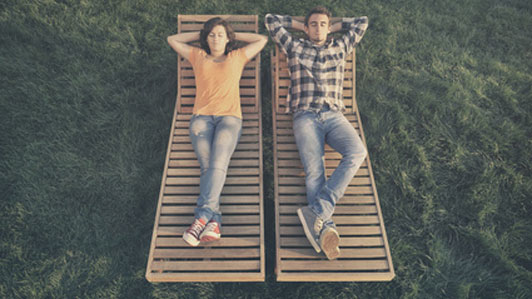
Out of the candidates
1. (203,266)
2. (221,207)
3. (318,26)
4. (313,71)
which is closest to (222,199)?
Answer: (221,207)

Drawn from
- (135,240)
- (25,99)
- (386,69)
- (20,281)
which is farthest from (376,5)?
(20,281)

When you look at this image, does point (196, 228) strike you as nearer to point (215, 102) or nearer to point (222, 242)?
point (222, 242)

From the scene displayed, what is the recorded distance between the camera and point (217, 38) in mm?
3865

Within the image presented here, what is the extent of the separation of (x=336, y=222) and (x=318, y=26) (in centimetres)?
250

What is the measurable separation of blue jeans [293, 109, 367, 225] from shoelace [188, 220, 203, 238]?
3.95 feet

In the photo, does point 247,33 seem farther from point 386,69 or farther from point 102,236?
point 102,236

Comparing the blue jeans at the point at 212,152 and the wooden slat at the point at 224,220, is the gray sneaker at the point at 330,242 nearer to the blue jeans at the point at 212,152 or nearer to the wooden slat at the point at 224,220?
the wooden slat at the point at 224,220

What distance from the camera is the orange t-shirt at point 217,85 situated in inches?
153

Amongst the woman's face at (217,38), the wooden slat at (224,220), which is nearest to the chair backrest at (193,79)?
the woman's face at (217,38)

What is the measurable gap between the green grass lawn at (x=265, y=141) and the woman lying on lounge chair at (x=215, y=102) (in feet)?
2.82

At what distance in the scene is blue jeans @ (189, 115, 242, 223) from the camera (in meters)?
3.34

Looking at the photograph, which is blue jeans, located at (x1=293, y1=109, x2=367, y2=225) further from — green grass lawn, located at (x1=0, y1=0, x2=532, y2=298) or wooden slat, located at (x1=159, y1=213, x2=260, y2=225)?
green grass lawn, located at (x1=0, y1=0, x2=532, y2=298)

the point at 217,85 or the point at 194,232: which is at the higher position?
the point at 217,85

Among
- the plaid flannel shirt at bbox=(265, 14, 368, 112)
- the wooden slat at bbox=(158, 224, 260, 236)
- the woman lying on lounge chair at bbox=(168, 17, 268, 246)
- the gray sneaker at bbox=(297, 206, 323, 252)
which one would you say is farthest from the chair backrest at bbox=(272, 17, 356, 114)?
the wooden slat at bbox=(158, 224, 260, 236)
